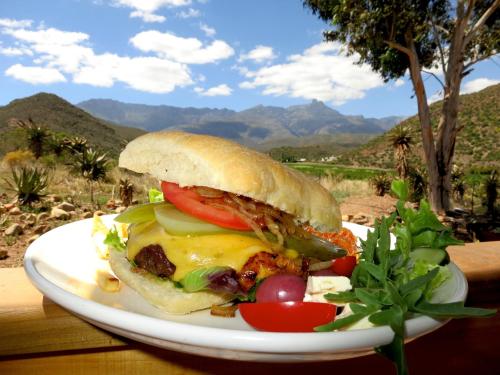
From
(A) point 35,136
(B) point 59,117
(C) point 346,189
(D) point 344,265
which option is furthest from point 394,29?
(B) point 59,117

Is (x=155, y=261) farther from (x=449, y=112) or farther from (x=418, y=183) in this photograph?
(x=418, y=183)

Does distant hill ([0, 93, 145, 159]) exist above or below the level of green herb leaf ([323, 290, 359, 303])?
above

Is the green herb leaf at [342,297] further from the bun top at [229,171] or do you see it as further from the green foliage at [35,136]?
the green foliage at [35,136]

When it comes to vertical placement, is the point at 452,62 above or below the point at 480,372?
above

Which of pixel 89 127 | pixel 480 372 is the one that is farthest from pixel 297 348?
pixel 89 127

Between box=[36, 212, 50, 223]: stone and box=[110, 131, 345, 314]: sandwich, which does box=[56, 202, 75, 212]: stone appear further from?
box=[110, 131, 345, 314]: sandwich

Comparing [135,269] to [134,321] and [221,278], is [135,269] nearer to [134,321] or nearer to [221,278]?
[221,278]

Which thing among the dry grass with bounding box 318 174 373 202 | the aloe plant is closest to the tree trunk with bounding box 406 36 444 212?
the dry grass with bounding box 318 174 373 202
